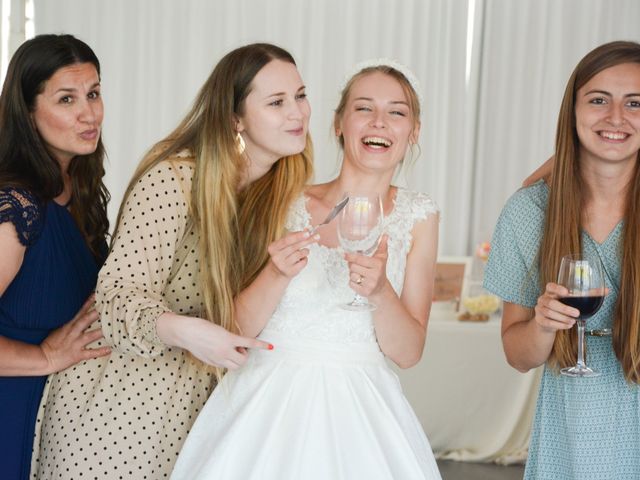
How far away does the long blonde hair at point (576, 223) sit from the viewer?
7.79 ft

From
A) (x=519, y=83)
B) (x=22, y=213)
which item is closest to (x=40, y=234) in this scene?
(x=22, y=213)

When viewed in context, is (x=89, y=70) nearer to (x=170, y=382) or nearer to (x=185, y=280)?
(x=185, y=280)

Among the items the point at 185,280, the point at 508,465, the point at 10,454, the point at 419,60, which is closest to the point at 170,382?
the point at 185,280

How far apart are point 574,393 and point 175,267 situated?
1.09m

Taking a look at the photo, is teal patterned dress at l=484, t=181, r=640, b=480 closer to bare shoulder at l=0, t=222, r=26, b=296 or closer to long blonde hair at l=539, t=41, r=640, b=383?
long blonde hair at l=539, t=41, r=640, b=383

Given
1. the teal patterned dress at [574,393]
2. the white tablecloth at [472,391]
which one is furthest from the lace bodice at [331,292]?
the white tablecloth at [472,391]

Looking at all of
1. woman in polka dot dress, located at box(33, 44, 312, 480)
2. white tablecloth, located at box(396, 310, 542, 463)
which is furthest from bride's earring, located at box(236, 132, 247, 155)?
white tablecloth, located at box(396, 310, 542, 463)

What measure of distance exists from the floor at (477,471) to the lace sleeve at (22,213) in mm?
3318

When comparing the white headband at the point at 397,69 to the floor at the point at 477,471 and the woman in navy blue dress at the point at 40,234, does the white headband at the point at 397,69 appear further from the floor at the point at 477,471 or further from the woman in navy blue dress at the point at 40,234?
the floor at the point at 477,471

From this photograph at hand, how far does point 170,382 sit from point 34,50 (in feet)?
3.13

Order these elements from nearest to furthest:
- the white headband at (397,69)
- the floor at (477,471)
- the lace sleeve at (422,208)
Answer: the lace sleeve at (422,208) → the white headband at (397,69) → the floor at (477,471)

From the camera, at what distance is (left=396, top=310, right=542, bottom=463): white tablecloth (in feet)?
17.3

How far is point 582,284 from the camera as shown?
2.19 metres

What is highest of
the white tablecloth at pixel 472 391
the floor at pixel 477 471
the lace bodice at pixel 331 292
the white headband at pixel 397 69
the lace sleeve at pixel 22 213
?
the white headband at pixel 397 69
